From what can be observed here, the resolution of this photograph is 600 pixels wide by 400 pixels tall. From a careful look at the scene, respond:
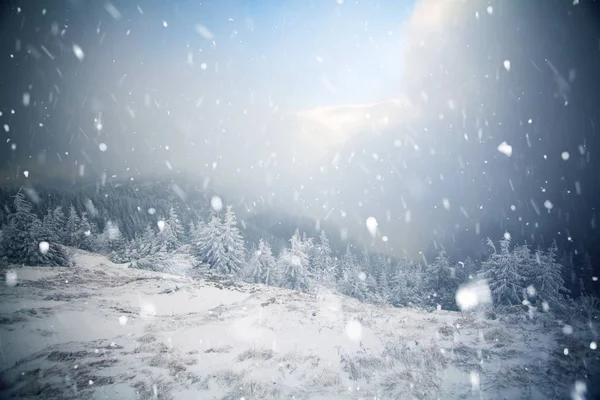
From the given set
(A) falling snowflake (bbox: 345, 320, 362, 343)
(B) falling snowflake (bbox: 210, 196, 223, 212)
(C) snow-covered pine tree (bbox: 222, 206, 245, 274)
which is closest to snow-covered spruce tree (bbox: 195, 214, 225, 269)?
(C) snow-covered pine tree (bbox: 222, 206, 245, 274)

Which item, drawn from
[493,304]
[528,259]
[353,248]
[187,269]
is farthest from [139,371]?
[353,248]

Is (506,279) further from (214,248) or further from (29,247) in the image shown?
(29,247)

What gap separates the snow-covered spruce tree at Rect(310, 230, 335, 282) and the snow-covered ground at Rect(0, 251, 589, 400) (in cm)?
3374

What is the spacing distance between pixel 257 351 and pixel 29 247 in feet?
68.5

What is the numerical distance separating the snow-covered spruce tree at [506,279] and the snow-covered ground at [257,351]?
Result: 18.5m

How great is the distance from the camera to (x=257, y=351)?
9.29 meters

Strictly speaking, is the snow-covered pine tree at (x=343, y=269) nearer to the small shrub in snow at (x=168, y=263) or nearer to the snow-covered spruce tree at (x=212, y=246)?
the snow-covered spruce tree at (x=212, y=246)

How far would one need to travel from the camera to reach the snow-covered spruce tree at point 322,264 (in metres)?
47.6

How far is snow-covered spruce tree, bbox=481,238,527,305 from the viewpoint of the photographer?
27328 millimetres

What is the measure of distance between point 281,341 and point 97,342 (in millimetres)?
6582

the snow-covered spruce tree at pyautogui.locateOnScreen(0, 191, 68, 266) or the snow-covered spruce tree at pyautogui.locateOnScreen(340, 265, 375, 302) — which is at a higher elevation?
the snow-covered spruce tree at pyautogui.locateOnScreen(0, 191, 68, 266)

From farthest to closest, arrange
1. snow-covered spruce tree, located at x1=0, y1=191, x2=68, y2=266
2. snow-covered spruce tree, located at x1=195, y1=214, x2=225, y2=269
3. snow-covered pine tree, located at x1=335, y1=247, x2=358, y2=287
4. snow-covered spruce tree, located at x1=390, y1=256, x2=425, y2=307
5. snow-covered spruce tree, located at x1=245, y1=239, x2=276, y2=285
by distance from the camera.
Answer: snow-covered pine tree, located at x1=335, y1=247, x2=358, y2=287, snow-covered spruce tree, located at x1=390, y1=256, x2=425, y2=307, snow-covered spruce tree, located at x1=245, y1=239, x2=276, y2=285, snow-covered spruce tree, located at x1=195, y1=214, x2=225, y2=269, snow-covered spruce tree, located at x1=0, y1=191, x2=68, y2=266

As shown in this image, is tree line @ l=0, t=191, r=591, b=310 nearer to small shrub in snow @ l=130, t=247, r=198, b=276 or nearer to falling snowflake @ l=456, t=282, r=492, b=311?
small shrub in snow @ l=130, t=247, r=198, b=276

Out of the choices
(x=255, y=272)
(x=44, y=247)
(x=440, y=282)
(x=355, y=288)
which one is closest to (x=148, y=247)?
(x=255, y=272)
